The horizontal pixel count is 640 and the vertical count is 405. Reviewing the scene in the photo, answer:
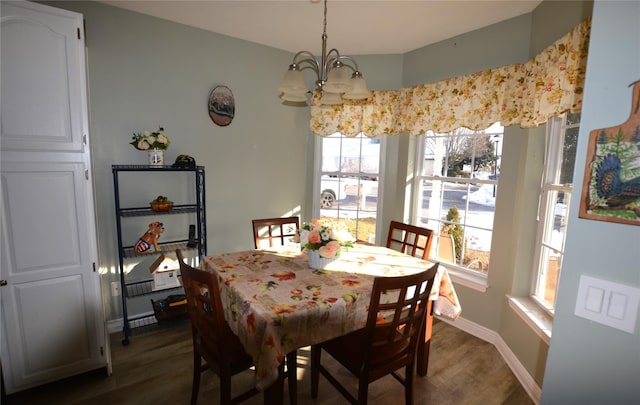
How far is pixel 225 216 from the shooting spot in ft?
10.3

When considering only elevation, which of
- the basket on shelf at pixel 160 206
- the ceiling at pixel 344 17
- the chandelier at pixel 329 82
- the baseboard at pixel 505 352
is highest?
the ceiling at pixel 344 17

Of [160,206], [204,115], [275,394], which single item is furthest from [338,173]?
[275,394]

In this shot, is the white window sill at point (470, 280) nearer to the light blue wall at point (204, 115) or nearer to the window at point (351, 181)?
the window at point (351, 181)

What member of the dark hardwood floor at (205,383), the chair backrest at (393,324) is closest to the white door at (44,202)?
the dark hardwood floor at (205,383)

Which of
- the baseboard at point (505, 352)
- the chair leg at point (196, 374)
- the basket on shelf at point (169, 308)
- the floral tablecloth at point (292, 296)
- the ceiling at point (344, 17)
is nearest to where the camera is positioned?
the floral tablecloth at point (292, 296)

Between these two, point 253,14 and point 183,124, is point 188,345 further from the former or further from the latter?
point 253,14

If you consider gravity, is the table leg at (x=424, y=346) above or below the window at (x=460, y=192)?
below

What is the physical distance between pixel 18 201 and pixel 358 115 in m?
2.76

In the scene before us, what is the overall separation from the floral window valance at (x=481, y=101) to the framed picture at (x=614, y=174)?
1.20 metres

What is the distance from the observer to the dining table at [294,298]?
1.37 m

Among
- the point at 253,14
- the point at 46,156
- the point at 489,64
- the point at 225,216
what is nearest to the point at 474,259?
the point at 489,64

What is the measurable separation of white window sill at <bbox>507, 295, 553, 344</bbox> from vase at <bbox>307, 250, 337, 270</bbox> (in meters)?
1.38

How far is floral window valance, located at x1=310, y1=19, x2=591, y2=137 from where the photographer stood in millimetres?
1775

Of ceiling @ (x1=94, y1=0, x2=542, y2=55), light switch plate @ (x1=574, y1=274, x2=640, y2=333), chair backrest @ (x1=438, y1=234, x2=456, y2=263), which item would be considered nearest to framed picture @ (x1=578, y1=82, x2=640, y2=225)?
light switch plate @ (x1=574, y1=274, x2=640, y2=333)
